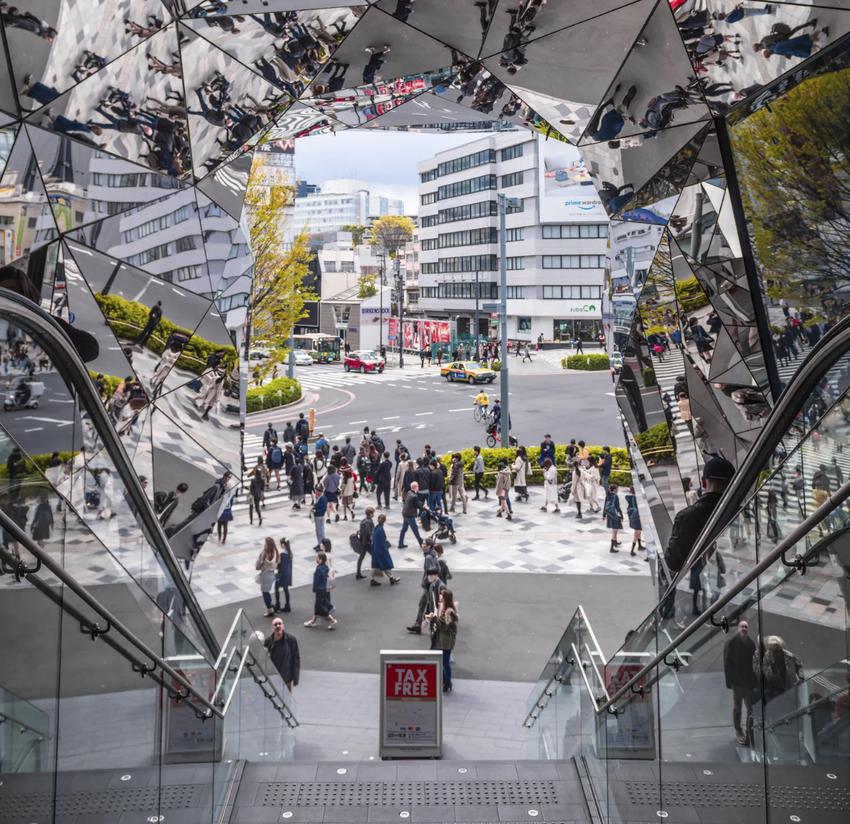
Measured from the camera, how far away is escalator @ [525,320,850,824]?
146 inches

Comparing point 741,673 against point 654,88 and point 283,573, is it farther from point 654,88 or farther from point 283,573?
point 283,573

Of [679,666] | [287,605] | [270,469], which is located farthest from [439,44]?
[270,469]

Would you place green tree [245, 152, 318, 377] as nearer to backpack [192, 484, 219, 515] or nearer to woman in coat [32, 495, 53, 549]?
backpack [192, 484, 219, 515]

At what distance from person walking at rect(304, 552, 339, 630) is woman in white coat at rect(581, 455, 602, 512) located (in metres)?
8.13

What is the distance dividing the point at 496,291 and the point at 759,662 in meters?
70.6

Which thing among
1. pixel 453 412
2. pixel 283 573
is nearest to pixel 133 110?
pixel 283 573

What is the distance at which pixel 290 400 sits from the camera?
3809cm

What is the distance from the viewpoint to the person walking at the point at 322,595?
41.5 feet

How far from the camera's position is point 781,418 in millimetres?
5676

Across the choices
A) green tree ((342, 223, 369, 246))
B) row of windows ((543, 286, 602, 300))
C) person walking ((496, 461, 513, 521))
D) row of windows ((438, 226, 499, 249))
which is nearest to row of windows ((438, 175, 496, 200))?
row of windows ((438, 226, 499, 249))

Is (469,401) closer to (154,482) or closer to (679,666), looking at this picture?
(154,482)

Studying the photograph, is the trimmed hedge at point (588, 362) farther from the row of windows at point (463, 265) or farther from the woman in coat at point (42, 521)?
the woman in coat at point (42, 521)

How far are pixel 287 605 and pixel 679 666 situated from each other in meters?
9.11

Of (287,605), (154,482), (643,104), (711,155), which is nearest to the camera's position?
(711,155)
